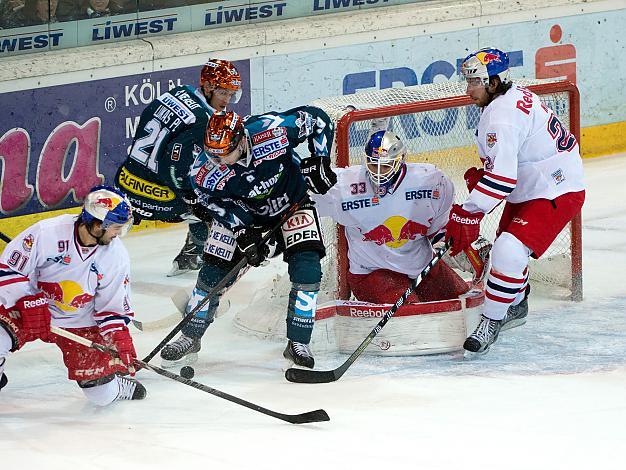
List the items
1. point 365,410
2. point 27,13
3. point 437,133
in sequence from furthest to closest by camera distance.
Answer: point 27,13, point 437,133, point 365,410

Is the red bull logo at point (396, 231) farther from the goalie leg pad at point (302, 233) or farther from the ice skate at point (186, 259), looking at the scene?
the ice skate at point (186, 259)

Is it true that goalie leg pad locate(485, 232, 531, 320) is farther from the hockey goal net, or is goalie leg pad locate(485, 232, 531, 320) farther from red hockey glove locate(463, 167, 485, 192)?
the hockey goal net

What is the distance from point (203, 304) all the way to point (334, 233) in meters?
0.69

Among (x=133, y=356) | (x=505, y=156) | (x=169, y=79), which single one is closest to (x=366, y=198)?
(x=505, y=156)

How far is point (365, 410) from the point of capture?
4129mm

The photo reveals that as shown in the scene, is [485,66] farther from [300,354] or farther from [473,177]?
[300,354]

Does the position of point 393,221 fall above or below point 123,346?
above

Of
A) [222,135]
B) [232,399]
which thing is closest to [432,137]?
[222,135]

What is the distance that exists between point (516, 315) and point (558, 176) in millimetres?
595

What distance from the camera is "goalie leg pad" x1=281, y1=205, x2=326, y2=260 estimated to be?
4.54 meters

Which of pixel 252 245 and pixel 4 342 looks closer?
pixel 4 342

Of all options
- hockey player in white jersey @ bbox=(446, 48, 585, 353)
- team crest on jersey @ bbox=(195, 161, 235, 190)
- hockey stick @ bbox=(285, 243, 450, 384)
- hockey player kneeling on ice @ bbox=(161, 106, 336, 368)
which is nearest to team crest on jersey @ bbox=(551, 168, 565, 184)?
hockey player in white jersey @ bbox=(446, 48, 585, 353)

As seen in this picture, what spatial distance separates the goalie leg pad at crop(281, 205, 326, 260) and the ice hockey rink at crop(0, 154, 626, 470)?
45 cm

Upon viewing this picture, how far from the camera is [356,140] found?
16.6 feet
